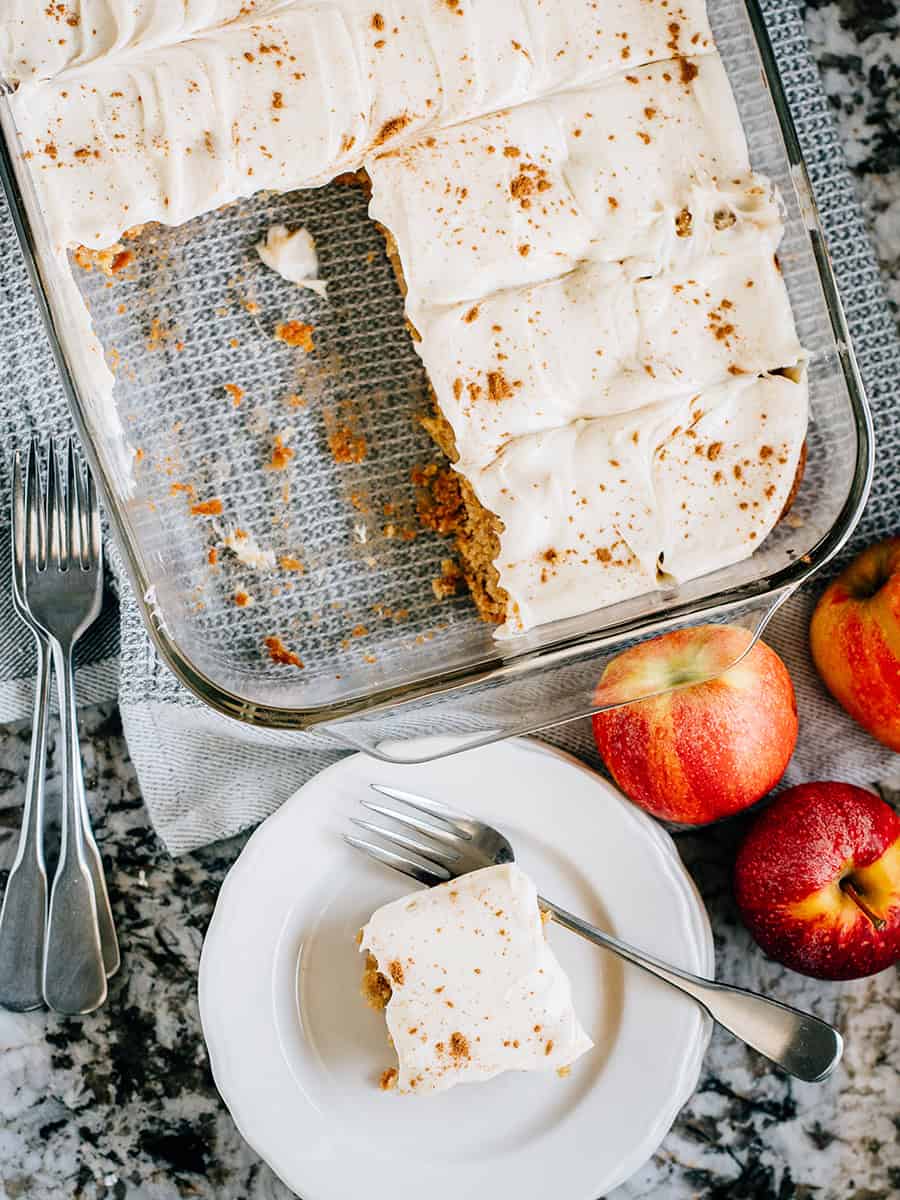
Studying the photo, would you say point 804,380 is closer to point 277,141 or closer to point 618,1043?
point 277,141

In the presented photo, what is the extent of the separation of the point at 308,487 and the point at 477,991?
0.61 metres

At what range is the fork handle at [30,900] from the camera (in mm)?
1394

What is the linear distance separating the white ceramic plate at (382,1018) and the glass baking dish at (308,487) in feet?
0.43

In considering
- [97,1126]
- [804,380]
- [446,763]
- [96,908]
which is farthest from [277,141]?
[97,1126]

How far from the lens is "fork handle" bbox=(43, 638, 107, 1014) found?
138 cm

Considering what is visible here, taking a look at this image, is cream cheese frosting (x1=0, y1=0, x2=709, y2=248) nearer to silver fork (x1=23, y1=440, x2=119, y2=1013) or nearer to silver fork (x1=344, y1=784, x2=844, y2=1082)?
silver fork (x1=23, y1=440, x2=119, y2=1013)

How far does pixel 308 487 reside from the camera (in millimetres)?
1299

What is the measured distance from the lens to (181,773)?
1393 millimetres

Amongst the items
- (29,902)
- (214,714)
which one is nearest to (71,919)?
(29,902)

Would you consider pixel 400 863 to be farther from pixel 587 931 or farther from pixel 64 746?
pixel 64 746

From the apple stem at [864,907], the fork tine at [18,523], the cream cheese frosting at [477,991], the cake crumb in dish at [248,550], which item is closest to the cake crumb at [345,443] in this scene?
the cake crumb in dish at [248,550]

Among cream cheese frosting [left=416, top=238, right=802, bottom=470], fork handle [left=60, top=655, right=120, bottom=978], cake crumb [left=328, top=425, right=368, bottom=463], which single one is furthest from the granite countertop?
cake crumb [left=328, top=425, right=368, bottom=463]

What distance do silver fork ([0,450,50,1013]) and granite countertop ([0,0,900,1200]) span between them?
6 cm

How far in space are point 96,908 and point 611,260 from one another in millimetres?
990
